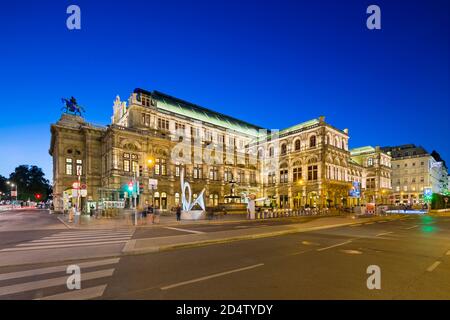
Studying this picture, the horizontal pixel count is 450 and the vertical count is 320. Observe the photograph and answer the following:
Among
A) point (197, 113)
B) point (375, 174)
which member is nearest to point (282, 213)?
point (197, 113)

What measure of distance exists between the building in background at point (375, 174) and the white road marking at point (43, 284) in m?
86.2

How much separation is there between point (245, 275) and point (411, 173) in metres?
116

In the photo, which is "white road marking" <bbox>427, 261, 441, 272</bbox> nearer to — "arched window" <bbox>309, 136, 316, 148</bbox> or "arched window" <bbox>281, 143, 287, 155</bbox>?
"arched window" <bbox>309, 136, 316, 148</bbox>

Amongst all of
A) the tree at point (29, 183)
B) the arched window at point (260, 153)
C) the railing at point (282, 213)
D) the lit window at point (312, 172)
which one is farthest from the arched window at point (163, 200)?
the tree at point (29, 183)

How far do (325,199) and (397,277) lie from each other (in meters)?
55.4

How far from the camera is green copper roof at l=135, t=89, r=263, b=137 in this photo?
192ft

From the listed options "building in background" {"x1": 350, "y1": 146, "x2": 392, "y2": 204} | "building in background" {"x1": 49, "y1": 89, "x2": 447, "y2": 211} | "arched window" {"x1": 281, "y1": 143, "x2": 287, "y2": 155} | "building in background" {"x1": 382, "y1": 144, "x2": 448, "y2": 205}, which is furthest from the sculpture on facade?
"building in background" {"x1": 382, "y1": 144, "x2": 448, "y2": 205}

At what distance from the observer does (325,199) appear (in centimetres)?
5931

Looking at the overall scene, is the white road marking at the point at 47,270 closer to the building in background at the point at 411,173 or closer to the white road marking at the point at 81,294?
the white road marking at the point at 81,294

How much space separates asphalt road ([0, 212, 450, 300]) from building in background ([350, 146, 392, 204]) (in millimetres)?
80315

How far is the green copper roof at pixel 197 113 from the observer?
5856 centimetres

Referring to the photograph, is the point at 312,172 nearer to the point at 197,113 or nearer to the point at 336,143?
the point at 336,143

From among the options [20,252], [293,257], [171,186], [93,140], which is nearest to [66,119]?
[93,140]
